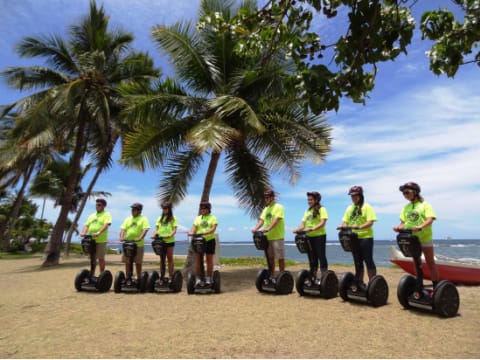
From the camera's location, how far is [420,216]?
555 centimetres

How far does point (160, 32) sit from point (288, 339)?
28.9ft

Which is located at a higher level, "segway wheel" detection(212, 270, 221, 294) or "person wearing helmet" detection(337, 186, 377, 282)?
"person wearing helmet" detection(337, 186, 377, 282)

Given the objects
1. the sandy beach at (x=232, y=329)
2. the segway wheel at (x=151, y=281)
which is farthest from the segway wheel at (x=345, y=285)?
the segway wheel at (x=151, y=281)

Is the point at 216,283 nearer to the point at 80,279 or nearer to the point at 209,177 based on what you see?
the point at 80,279

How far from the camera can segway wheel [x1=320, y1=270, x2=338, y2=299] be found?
6.66 meters

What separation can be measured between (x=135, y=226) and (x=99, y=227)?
0.82m

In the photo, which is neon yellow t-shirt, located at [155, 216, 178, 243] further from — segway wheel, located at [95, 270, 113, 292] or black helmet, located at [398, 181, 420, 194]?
black helmet, located at [398, 181, 420, 194]

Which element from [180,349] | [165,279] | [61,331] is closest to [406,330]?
[180,349]

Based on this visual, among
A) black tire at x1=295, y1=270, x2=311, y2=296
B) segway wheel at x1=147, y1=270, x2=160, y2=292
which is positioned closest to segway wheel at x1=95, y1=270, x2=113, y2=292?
segway wheel at x1=147, y1=270, x2=160, y2=292

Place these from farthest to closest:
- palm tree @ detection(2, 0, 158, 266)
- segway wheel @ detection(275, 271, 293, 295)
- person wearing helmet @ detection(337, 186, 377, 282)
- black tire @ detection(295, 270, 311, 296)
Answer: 1. palm tree @ detection(2, 0, 158, 266)
2. segway wheel @ detection(275, 271, 293, 295)
3. black tire @ detection(295, 270, 311, 296)
4. person wearing helmet @ detection(337, 186, 377, 282)

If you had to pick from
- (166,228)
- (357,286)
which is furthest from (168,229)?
(357,286)

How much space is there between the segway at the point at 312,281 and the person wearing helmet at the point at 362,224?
1.97ft

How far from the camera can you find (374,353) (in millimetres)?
3914

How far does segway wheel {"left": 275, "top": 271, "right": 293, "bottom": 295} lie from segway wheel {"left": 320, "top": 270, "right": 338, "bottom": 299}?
846 mm
